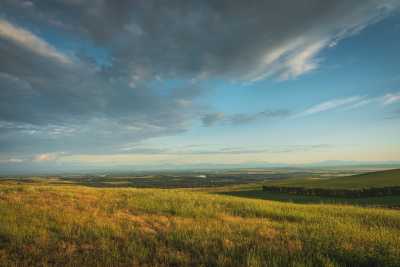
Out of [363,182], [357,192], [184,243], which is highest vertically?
[184,243]

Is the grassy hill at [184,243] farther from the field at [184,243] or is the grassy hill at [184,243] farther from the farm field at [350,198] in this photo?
the farm field at [350,198]

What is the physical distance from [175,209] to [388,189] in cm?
3054

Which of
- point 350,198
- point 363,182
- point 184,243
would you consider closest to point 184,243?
point 184,243

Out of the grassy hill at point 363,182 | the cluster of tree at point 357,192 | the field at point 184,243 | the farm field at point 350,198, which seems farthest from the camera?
the grassy hill at point 363,182

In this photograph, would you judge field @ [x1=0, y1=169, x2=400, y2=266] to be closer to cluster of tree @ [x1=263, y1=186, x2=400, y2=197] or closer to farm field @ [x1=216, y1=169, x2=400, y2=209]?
farm field @ [x1=216, y1=169, x2=400, y2=209]

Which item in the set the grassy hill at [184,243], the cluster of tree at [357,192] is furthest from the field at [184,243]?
the cluster of tree at [357,192]

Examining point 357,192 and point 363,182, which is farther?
point 363,182

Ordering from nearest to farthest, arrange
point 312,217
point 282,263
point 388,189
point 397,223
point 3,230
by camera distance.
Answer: point 282,263
point 3,230
point 397,223
point 312,217
point 388,189

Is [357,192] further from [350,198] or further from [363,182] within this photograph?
[363,182]

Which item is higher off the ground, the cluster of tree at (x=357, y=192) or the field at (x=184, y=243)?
the field at (x=184, y=243)

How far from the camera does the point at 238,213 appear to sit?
1281 centimetres

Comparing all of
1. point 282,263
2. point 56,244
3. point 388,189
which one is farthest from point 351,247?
point 388,189

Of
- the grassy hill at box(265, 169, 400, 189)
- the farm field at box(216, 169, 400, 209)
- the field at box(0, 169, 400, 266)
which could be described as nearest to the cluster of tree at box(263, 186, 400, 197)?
the farm field at box(216, 169, 400, 209)

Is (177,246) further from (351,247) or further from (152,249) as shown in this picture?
(351,247)
